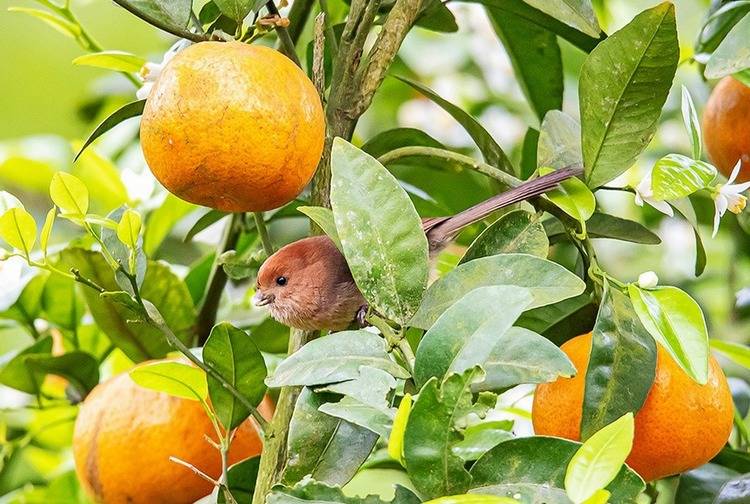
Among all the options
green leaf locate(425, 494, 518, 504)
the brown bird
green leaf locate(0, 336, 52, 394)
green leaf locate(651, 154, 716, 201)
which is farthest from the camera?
green leaf locate(0, 336, 52, 394)

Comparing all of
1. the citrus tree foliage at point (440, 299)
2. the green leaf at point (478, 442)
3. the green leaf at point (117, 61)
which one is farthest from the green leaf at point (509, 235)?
the green leaf at point (117, 61)

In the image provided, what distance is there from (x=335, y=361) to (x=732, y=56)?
383mm

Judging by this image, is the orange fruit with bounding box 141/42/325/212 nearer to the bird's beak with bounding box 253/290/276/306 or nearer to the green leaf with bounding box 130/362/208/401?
the green leaf with bounding box 130/362/208/401

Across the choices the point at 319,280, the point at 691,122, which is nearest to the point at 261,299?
the point at 319,280

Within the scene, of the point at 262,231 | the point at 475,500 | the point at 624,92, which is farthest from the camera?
the point at 262,231

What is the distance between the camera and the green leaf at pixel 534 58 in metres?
1.02

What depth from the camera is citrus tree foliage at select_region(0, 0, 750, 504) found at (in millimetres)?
570

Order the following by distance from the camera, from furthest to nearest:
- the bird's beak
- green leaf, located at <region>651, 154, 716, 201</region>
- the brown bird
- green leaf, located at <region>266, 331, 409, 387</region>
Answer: the bird's beak, the brown bird, green leaf, located at <region>651, 154, 716, 201</region>, green leaf, located at <region>266, 331, 409, 387</region>

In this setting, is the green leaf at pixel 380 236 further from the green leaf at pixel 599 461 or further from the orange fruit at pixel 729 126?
the orange fruit at pixel 729 126

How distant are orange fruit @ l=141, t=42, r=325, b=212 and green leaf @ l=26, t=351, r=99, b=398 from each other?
17.4 inches

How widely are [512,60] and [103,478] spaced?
0.56m

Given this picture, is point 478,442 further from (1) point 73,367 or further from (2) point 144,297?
(1) point 73,367

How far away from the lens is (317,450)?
67 centimetres

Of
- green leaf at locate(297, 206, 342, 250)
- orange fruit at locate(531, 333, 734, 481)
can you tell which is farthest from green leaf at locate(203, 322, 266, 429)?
orange fruit at locate(531, 333, 734, 481)
